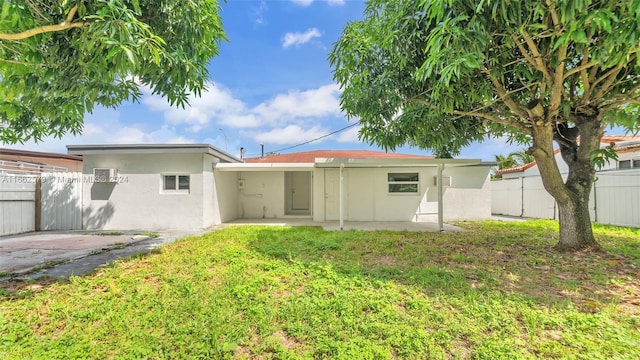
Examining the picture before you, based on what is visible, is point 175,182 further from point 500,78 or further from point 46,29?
point 500,78

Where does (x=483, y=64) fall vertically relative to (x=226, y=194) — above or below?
above

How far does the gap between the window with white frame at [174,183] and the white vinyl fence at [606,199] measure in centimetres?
1494

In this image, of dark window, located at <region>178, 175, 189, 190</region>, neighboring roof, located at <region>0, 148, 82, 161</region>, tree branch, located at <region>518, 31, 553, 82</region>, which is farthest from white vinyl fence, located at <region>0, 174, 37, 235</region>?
tree branch, located at <region>518, 31, 553, 82</region>

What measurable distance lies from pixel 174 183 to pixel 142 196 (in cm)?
121

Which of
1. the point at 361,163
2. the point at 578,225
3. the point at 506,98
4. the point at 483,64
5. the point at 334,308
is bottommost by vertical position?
the point at 334,308

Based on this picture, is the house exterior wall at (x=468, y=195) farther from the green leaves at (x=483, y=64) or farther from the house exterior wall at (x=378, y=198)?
the green leaves at (x=483, y=64)

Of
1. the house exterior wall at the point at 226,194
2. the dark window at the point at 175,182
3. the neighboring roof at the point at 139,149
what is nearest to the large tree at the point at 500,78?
the neighboring roof at the point at 139,149

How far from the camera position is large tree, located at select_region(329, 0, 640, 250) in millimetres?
3400

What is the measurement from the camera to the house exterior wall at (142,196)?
9.59 metres

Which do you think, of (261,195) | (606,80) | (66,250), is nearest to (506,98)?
(606,80)

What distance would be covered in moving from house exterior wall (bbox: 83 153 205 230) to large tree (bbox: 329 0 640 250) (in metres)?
6.45

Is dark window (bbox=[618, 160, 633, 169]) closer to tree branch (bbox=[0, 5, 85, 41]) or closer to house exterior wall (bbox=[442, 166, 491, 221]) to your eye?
house exterior wall (bbox=[442, 166, 491, 221])

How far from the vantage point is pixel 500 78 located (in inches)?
195

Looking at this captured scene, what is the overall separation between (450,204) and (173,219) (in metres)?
11.0
